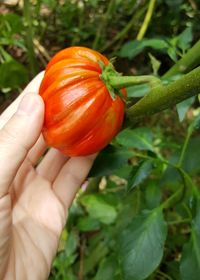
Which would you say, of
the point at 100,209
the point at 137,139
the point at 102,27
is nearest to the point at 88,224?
the point at 100,209

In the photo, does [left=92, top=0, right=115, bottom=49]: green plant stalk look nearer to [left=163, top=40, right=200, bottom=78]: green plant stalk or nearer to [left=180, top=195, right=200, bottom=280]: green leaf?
[left=163, top=40, right=200, bottom=78]: green plant stalk

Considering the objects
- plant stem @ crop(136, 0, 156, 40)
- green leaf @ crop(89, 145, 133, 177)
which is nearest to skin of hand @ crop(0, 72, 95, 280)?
green leaf @ crop(89, 145, 133, 177)

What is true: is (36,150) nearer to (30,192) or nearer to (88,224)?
(30,192)

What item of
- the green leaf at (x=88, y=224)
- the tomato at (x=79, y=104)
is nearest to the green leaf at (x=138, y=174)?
the tomato at (x=79, y=104)

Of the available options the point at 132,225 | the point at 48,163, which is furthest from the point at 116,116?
the point at 48,163

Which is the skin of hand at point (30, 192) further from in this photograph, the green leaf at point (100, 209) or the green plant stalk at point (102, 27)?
the green plant stalk at point (102, 27)
